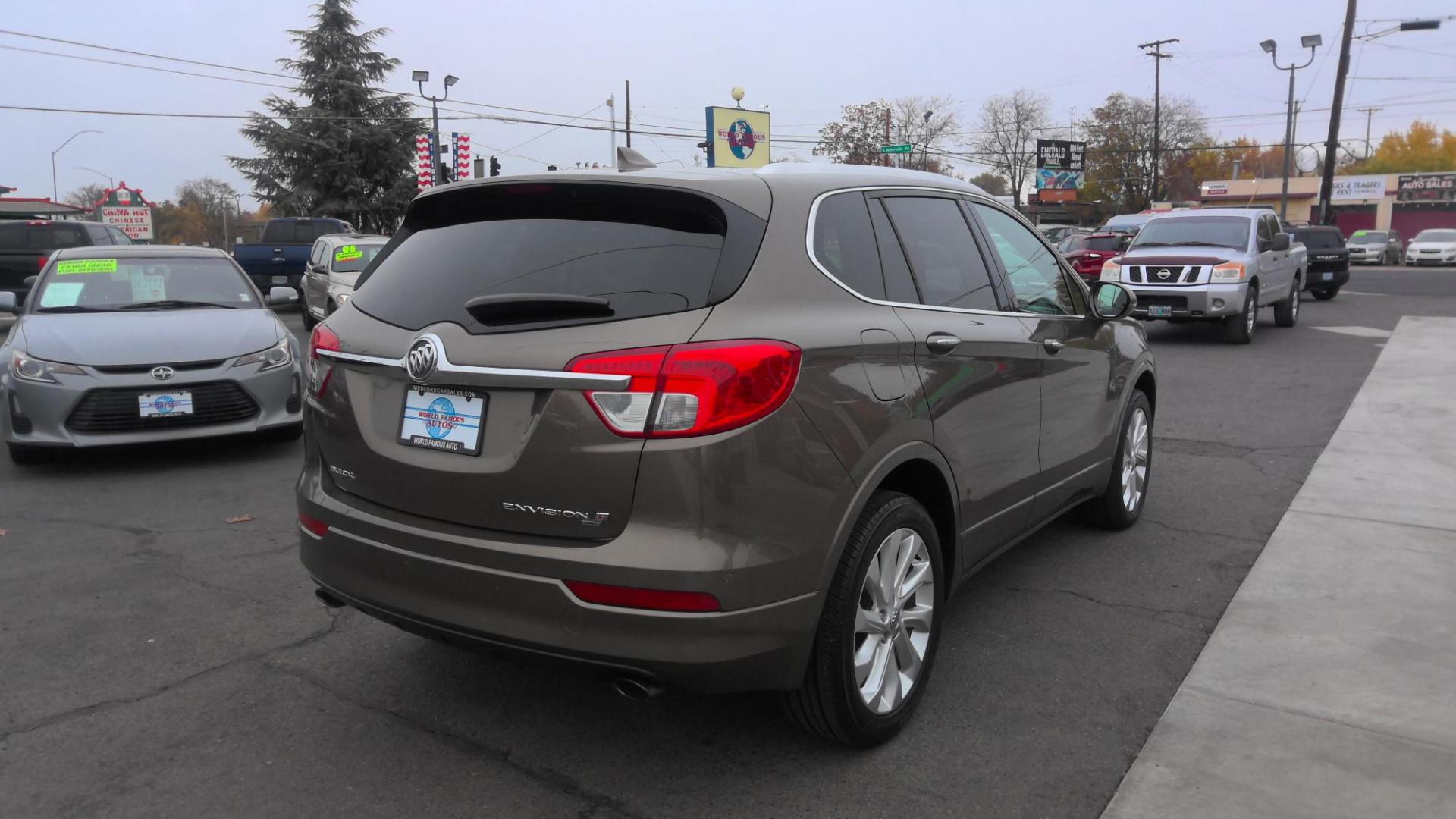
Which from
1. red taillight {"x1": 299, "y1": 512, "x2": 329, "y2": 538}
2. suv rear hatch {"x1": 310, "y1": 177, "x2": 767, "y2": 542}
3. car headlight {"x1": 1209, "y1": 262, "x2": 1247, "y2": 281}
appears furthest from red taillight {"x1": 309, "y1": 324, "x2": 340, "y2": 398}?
car headlight {"x1": 1209, "y1": 262, "x2": 1247, "y2": 281}

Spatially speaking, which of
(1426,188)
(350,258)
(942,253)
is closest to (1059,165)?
(1426,188)

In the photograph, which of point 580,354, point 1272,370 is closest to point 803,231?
point 580,354

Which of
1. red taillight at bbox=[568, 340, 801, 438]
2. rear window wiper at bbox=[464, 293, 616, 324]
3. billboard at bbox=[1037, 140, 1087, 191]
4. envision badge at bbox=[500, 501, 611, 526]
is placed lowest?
envision badge at bbox=[500, 501, 611, 526]

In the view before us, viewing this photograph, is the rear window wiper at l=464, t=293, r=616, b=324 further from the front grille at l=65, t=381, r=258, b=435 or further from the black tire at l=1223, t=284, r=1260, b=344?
the black tire at l=1223, t=284, r=1260, b=344

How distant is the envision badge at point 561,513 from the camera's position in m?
2.70

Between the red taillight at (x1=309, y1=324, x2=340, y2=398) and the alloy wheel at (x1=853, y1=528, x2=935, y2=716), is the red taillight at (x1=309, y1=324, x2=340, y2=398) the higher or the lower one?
the higher one

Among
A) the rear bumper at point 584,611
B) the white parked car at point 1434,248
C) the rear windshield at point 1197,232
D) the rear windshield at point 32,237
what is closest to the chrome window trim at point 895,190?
the rear bumper at point 584,611

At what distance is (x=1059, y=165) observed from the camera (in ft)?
222

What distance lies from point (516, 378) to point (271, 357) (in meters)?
5.27

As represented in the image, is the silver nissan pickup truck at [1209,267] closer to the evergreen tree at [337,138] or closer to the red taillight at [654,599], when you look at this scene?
the red taillight at [654,599]

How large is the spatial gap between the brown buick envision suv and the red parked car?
18492mm

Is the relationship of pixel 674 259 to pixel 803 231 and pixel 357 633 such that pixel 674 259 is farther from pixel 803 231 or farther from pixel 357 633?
pixel 357 633

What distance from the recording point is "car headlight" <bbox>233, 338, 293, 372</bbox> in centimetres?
720

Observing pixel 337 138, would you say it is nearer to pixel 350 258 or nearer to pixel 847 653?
pixel 350 258
